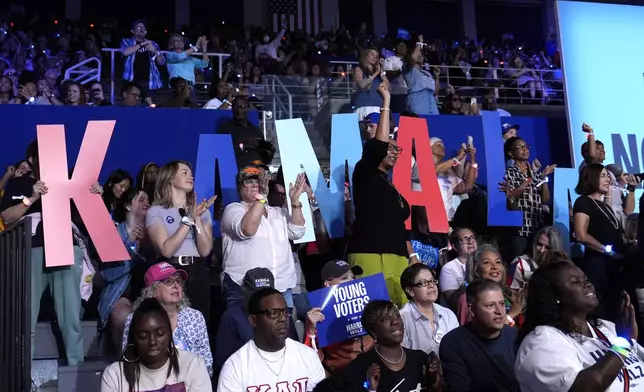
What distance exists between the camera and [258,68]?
13.4 m

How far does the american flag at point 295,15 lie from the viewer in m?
19.2

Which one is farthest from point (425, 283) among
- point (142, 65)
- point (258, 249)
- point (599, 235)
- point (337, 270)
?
point (142, 65)

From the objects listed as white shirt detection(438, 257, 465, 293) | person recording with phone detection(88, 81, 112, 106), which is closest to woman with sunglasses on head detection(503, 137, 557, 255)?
white shirt detection(438, 257, 465, 293)

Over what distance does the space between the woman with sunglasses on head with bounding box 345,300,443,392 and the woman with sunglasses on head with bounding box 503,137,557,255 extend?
301cm

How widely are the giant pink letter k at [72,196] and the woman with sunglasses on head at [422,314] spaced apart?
2.32 m

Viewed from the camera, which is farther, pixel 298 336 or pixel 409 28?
pixel 409 28

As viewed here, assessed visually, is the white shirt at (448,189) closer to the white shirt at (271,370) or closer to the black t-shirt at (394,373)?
the black t-shirt at (394,373)

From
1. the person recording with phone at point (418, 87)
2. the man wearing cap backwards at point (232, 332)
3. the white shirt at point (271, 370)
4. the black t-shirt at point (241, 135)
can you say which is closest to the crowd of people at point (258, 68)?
the person recording with phone at point (418, 87)

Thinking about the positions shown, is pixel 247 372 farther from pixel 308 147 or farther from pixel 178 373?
pixel 308 147

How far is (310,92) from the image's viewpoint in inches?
378

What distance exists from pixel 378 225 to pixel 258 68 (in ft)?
24.4

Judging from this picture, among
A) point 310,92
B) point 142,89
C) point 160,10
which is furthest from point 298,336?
point 160,10

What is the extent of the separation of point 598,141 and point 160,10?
533 inches

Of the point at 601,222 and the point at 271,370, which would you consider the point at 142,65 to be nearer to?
the point at 601,222
